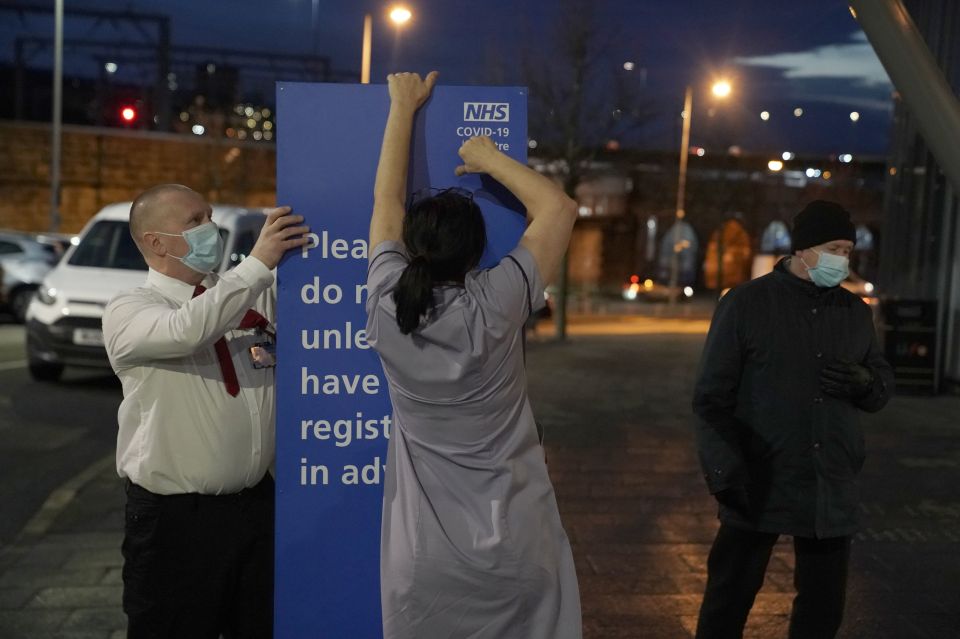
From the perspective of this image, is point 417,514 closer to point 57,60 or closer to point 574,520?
point 574,520

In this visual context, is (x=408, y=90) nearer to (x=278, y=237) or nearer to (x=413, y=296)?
(x=278, y=237)

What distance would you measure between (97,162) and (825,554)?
41.7 m

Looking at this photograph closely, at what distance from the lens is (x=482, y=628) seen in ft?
8.27

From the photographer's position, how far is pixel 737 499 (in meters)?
3.59

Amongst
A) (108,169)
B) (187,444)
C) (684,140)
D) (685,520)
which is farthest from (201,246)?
(108,169)

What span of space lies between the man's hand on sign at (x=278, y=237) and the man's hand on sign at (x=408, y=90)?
43 centimetres

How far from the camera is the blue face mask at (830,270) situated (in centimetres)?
361

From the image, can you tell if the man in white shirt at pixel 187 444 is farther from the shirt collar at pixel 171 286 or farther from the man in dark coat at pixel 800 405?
the man in dark coat at pixel 800 405

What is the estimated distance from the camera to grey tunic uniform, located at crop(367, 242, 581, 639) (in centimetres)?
238

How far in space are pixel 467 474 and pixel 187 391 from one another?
103 cm

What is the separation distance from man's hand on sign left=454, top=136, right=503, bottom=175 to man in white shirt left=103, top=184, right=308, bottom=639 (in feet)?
2.25

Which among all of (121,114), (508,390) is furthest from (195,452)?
(121,114)

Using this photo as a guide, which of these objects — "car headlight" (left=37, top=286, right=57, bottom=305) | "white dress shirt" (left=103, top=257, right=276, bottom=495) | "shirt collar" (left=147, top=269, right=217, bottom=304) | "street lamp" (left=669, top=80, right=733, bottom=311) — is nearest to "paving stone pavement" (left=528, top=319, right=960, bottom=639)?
"white dress shirt" (left=103, top=257, right=276, bottom=495)

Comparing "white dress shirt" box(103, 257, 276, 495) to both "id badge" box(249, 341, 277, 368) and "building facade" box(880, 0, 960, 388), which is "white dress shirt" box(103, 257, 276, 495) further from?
"building facade" box(880, 0, 960, 388)
